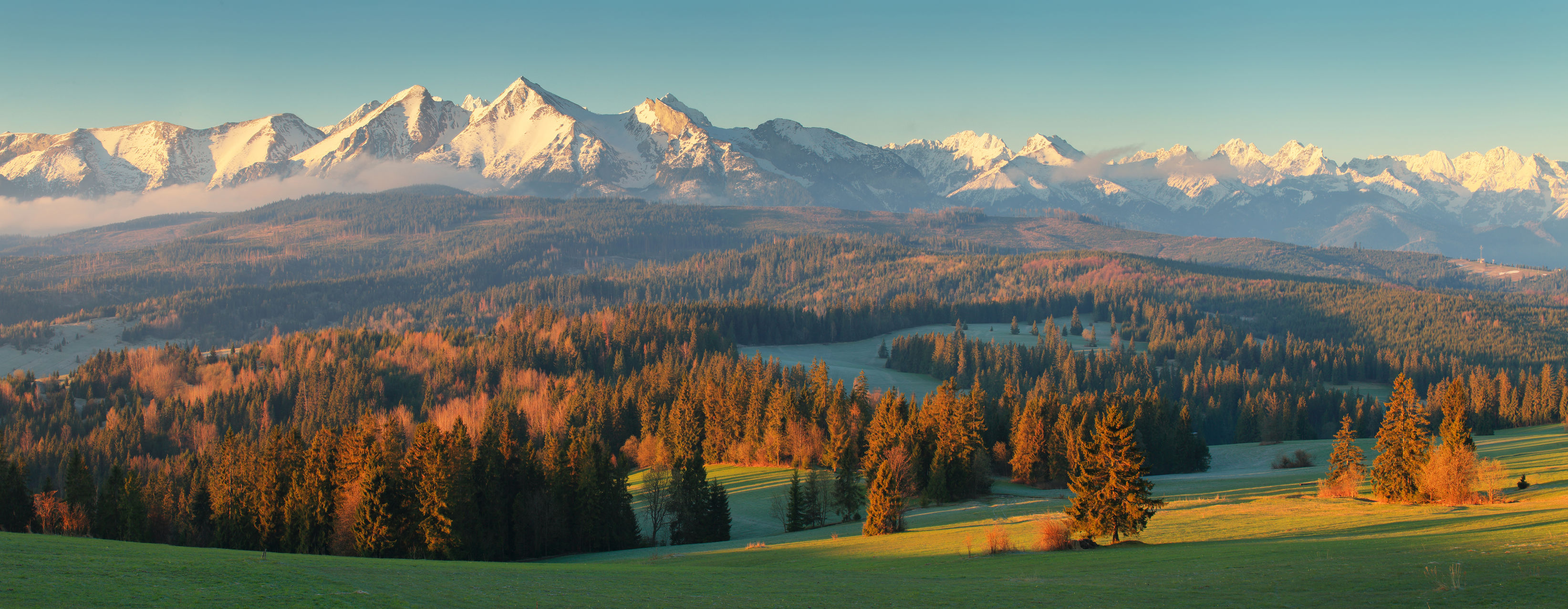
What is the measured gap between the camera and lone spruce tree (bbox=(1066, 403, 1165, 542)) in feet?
137

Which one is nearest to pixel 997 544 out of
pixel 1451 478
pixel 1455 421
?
pixel 1451 478

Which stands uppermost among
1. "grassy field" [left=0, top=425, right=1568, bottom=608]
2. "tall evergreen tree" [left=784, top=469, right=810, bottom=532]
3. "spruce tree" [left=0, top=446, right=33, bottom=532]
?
"grassy field" [left=0, top=425, right=1568, bottom=608]

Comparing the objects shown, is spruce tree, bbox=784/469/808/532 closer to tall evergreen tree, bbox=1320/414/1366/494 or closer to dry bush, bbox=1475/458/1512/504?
tall evergreen tree, bbox=1320/414/1366/494

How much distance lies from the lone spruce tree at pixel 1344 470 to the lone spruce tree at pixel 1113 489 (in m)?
26.3

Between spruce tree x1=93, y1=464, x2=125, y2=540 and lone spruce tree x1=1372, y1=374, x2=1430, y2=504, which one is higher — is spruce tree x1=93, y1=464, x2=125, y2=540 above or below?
below

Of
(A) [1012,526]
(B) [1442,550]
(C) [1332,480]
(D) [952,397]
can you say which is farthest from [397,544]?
(C) [1332,480]

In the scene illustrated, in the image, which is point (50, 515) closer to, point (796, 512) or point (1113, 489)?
point (796, 512)

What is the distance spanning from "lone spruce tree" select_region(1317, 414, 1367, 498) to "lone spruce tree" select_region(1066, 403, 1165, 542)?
86.3ft

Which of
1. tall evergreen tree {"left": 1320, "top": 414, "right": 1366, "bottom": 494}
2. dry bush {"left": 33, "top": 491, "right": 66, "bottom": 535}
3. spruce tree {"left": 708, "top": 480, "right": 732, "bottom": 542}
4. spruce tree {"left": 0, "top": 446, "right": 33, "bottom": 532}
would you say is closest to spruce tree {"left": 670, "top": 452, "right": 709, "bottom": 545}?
spruce tree {"left": 708, "top": 480, "right": 732, "bottom": 542}

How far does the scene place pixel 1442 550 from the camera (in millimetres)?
31594

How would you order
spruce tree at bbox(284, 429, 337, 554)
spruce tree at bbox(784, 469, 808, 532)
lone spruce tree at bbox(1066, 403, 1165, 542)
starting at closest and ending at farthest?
lone spruce tree at bbox(1066, 403, 1165, 542) → spruce tree at bbox(284, 429, 337, 554) → spruce tree at bbox(784, 469, 808, 532)

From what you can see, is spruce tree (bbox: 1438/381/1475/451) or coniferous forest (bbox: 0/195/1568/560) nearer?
spruce tree (bbox: 1438/381/1475/451)

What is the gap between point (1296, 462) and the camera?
97562mm

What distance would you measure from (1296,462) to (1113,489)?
68.2 m
